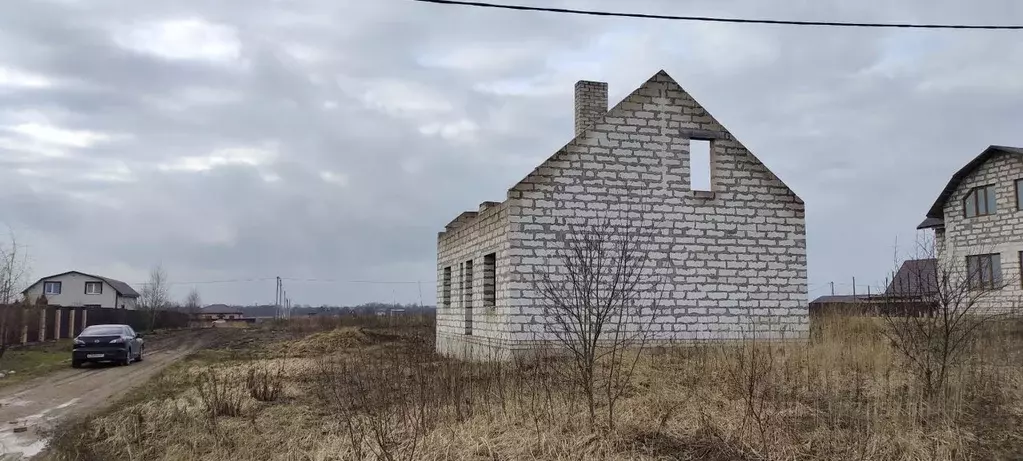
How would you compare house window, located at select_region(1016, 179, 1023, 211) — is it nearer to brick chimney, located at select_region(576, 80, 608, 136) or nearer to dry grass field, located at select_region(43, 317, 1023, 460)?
dry grass field, located at select_region(43, 317, 1023, 460)

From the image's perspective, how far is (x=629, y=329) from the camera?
14164 mm

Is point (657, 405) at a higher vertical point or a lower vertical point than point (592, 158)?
lower

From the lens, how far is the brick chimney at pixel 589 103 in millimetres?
16281

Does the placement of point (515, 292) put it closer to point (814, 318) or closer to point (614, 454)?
point (614, 454)

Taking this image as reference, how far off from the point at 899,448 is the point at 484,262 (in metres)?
10.3

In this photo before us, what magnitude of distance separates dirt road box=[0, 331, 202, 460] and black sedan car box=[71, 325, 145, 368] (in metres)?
0.34

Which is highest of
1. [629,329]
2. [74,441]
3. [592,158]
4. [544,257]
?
[592,158]

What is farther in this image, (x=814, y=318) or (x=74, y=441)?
(x=814, y=318)

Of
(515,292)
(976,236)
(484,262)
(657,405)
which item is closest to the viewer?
(657,405)

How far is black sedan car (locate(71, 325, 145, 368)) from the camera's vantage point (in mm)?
21438

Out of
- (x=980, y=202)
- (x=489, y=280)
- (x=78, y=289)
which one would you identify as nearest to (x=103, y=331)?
(x=489, y=280)

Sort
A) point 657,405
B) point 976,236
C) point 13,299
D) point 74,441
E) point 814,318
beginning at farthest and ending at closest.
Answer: point 976,236, point 13,299, point 814,318, point 74,441, point 657,405

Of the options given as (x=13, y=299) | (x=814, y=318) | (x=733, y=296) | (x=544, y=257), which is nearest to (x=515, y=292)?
(x=544, y=257)

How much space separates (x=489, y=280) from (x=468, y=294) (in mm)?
2059
